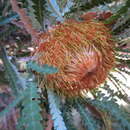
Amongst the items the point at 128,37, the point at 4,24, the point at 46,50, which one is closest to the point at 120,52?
the point at 128,37

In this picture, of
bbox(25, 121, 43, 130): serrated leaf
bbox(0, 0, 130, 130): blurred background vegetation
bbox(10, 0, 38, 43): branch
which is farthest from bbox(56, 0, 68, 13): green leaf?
bbox(25, 121, 43, 130): serrated leaf

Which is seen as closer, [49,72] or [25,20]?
[49,72]

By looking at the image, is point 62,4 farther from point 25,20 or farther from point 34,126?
point 34,126

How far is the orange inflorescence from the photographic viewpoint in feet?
2.44

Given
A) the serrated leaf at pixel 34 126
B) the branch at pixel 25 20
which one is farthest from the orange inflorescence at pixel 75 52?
the serrated leaf at pixel 34 126

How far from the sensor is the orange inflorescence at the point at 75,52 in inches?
29.3

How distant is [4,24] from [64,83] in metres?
0.38

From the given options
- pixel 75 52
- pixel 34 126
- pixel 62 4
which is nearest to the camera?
pixel 34 126

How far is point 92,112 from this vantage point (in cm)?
100

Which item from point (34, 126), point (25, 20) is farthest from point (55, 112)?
point (25, 20)

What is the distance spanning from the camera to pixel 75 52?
29.8 inches

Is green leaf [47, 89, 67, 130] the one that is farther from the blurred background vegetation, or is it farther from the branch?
the branch

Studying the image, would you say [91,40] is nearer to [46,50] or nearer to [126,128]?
[46,50]

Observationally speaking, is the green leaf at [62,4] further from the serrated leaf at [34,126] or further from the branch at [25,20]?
the serrated leaf at [34,126]
